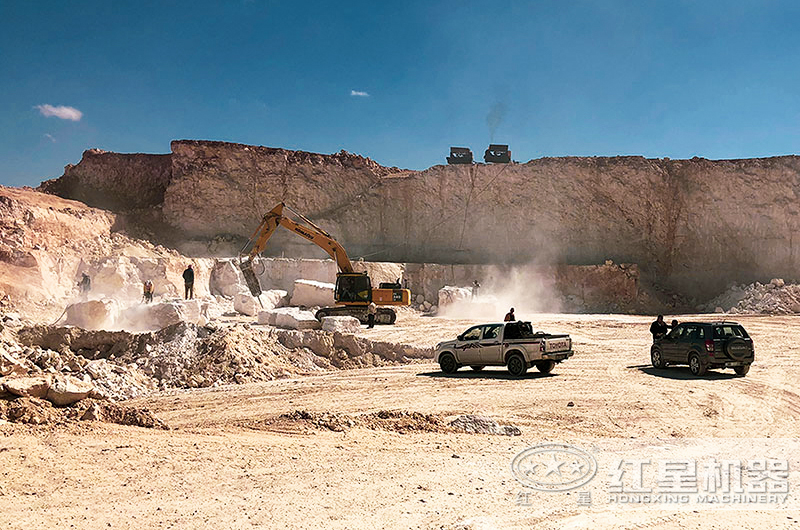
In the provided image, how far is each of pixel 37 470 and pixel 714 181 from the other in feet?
146

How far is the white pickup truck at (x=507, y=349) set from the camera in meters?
13.2

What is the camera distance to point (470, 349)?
46.0 feet

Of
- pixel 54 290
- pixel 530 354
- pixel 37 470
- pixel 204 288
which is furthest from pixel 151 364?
pixel 204 288

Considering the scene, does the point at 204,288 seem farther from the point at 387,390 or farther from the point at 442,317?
the point at 387,390

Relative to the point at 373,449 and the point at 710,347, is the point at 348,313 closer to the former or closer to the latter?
the point at 710,347

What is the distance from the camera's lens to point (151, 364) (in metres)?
13.9

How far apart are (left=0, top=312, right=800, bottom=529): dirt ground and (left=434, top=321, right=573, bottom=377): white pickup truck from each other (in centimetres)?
36

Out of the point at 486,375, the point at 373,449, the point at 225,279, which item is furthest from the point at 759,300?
the point at 373,449

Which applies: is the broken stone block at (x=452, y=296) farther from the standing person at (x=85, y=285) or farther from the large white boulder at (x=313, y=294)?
the standing person at (x=85, y=285)

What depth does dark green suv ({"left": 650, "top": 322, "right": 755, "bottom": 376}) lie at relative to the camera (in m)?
13.0

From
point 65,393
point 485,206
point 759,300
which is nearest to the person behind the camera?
point 65,393

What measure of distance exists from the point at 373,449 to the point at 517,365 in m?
6.39

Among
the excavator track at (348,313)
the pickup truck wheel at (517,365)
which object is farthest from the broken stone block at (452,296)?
the pickup truck wheel at (517,365)

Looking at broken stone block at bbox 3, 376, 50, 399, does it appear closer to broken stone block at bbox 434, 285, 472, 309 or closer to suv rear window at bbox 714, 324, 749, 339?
suv rear window at bbox 714, 324, 749, 339
